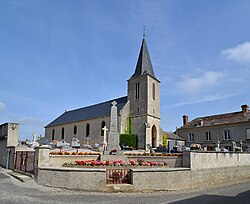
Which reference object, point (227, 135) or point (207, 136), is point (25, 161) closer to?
point (227, 135)

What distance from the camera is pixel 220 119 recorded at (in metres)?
35.8

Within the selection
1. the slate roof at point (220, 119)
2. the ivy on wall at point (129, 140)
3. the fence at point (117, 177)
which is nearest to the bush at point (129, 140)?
the ivy on wall at point (129, 140)

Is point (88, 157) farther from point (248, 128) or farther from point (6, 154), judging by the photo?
point (248, 128)

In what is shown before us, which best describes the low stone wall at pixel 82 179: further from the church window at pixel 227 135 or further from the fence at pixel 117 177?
the church window at pixel 227 135

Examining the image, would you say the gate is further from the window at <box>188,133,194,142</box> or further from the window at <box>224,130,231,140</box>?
the window at <box>188,133,194,142</box>

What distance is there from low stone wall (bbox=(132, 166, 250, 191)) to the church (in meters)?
18.7

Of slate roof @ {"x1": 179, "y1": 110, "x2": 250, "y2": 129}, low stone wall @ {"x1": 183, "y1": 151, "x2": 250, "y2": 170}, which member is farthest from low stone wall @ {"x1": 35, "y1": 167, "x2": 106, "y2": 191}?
slate roof @ {"x1": 179, "y1": 110, "x2": 250, "y2": 129}

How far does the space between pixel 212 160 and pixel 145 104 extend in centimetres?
2085

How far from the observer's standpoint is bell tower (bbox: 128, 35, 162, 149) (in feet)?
108

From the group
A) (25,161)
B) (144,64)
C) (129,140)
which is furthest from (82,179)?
(144,64)

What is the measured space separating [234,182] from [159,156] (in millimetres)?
5562

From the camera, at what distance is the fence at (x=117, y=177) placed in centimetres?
940

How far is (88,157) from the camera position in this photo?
42.3ft

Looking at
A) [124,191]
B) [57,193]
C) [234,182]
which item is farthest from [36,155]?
[234,182]
